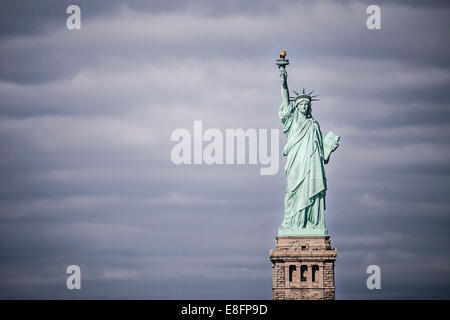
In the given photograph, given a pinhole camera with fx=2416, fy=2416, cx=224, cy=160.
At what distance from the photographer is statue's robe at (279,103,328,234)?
12575cm

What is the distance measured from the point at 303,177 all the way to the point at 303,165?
638 mm

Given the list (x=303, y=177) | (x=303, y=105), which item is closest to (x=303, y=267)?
(x=303, y=177)

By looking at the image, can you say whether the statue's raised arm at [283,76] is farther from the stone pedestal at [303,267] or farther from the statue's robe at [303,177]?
the stone pedestal at [303,267]

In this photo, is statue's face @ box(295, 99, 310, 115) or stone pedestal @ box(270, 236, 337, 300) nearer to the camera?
stone pedestal @ box(270, 236, 337, 300)

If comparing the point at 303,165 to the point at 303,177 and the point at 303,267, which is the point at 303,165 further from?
the point at 303,267

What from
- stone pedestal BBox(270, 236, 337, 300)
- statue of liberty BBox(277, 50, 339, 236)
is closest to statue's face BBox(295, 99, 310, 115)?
statue of liberty BBox(277, 50, 339, 236)

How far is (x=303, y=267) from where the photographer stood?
12569 cm

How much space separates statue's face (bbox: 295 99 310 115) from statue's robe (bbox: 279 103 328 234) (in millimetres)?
261

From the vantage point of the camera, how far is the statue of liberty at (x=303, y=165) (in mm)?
125688

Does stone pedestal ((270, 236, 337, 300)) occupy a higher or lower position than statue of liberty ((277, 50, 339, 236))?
lower

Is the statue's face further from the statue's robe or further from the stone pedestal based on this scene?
the stone pedestal
